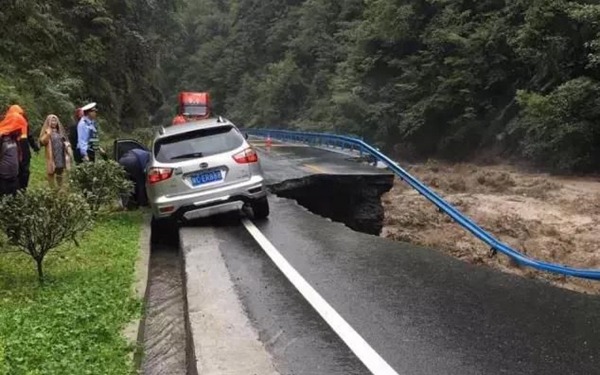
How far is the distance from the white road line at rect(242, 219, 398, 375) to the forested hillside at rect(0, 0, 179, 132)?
11.2 m

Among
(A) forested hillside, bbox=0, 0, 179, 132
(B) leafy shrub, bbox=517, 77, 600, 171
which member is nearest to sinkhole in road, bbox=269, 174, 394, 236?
(B) leafy shrub, bbox=517, 77, 600, 171

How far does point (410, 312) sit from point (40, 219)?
3990 millimetres

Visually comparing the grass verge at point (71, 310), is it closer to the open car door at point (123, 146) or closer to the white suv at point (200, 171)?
the white suv at point (200, 171)

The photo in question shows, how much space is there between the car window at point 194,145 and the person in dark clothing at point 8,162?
2194 millimetres

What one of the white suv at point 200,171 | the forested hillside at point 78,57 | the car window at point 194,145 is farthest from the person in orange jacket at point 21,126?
the forested hillside at point 78,57

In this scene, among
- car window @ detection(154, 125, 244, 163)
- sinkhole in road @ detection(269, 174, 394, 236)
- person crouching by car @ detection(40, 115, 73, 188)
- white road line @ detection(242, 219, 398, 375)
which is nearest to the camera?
white road line @ detection(242, 219, 398, 375)

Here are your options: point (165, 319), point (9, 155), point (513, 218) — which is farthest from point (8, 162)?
point (513, 218)

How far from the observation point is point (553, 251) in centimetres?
1123

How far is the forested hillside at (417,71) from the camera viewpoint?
17.6 meters

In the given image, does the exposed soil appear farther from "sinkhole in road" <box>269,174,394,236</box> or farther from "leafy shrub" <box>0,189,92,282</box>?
"leafy shrub" <box>0,189,92,282</box>

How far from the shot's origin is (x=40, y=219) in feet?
21.9

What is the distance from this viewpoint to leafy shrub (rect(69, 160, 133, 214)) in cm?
1001

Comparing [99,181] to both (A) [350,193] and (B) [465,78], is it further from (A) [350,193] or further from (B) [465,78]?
(B) [465,78]

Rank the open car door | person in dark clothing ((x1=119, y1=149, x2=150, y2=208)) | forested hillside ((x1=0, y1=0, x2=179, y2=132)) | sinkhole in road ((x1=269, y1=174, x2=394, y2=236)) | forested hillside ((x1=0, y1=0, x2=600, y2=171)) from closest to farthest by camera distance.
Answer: person in dark clothing ((x1=119, y1=149, x2=150, y2=208)) < the open car door < sinkhole in road ((x1=269, y1=174, x2=394, y2=236)) < forested hillside ((x1=0, y1=0, x2=600, y2=171)) < forested hillside ((x1=0, y1=0, x2=179, y2=132))
